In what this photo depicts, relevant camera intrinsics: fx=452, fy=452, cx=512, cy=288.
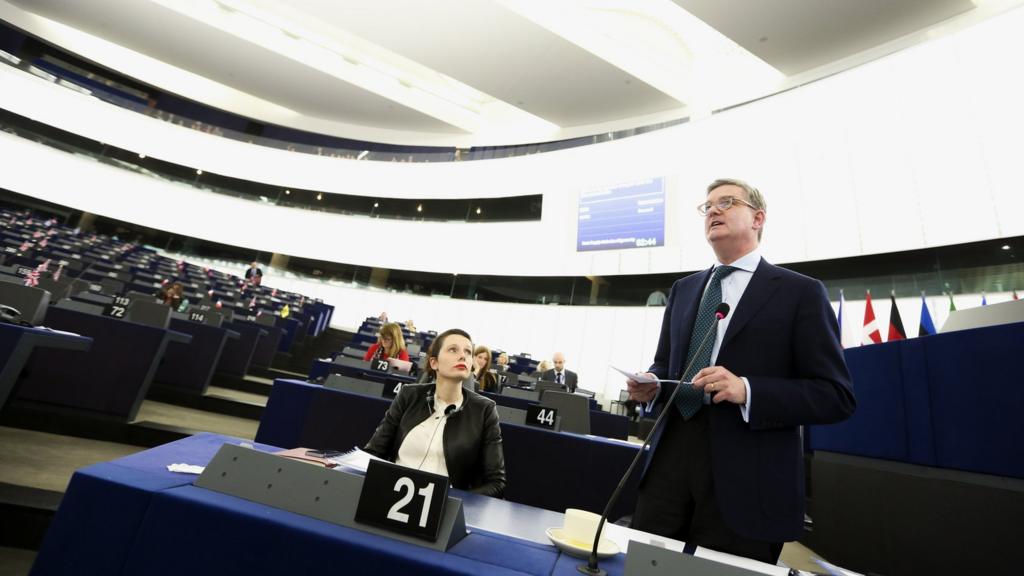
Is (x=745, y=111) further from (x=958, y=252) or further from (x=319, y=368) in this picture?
(x=319, y=368)

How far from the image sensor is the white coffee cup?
85 centimetres

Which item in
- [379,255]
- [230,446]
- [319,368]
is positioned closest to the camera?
[230,446]

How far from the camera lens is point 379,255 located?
48.2ft

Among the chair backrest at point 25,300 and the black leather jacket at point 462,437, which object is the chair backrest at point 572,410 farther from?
the chair backrest at point 25,300

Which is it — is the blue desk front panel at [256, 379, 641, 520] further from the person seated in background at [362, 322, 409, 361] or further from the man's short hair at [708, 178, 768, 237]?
the person seated in background at [362, 322, 409, 361]

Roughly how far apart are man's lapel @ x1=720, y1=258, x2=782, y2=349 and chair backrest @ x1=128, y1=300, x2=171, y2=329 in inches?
174

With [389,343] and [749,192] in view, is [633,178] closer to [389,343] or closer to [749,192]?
[389,343]

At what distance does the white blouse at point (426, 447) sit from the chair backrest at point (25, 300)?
8.21 feet

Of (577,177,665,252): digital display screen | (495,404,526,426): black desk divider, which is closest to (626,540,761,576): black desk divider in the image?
(495,404,526,426): black desk divider

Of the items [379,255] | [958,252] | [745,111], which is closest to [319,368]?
[958,252]

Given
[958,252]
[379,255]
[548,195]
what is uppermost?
[548,195]

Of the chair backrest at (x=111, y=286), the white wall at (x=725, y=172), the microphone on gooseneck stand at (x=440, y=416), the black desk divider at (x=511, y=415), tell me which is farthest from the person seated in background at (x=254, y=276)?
the microphone on gooseneck stand at (x=440, y=416)

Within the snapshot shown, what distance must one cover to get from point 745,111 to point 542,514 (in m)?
10.0

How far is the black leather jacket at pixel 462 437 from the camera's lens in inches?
71.8
